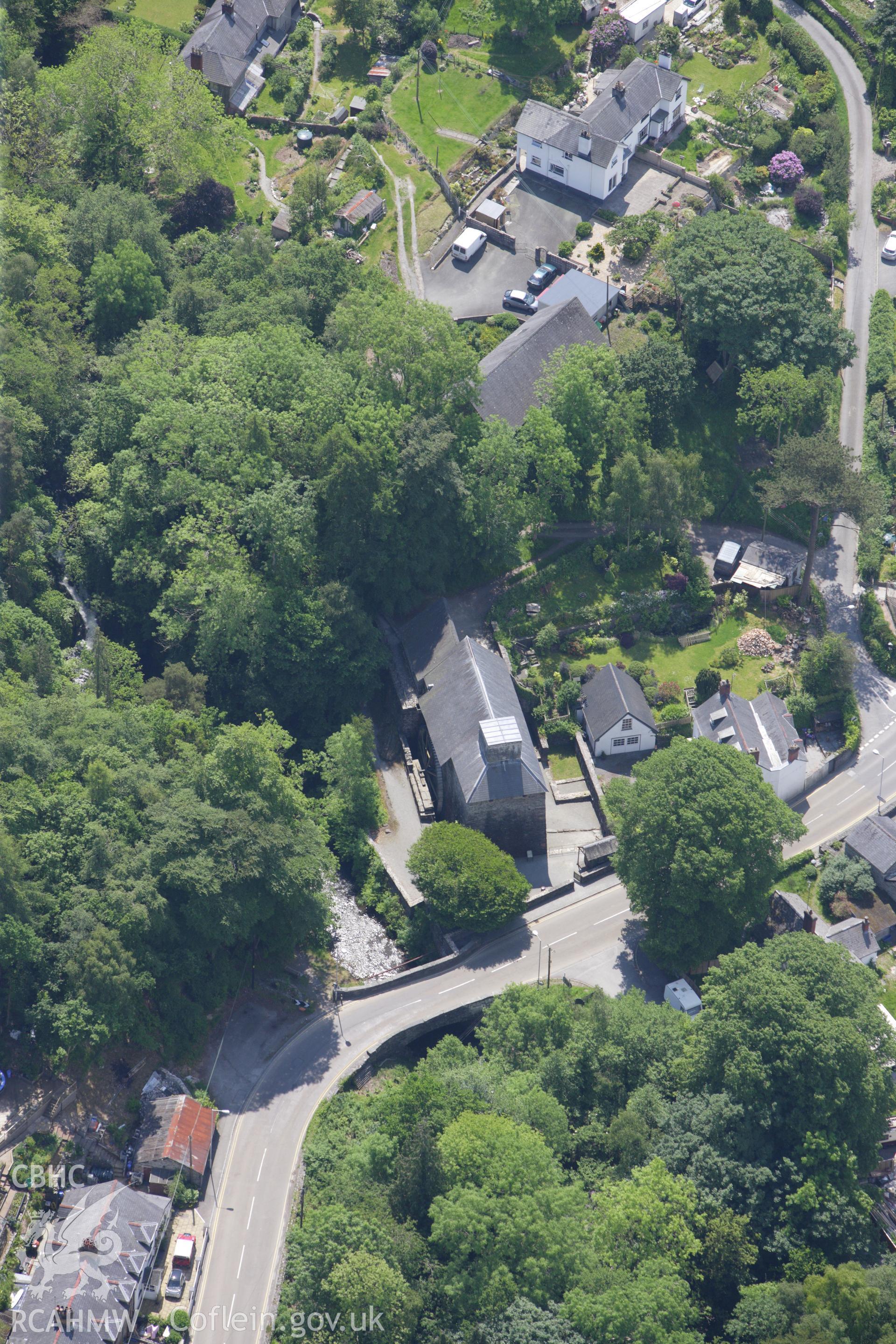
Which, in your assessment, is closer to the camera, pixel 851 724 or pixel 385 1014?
pixel 385 1014

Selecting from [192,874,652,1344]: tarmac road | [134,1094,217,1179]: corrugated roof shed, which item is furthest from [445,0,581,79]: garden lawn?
[134,1094,217,1179]: corrugated roof shed

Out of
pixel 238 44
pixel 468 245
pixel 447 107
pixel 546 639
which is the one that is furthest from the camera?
pixel 238 44

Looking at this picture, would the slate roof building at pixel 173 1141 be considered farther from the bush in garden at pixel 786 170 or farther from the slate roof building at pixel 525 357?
the bush in garden at pixel 786 170

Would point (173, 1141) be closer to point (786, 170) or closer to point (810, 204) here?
point (810, 204)

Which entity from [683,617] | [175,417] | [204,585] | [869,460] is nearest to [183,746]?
[204,585]

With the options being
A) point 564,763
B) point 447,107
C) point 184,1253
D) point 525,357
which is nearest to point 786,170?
point 447,107

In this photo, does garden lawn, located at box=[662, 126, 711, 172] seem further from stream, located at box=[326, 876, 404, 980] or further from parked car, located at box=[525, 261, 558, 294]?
stream, located at box=[326, 876, 404, 980]

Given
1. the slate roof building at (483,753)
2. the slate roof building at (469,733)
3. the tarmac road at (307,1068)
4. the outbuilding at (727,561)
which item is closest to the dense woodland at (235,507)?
the slate roof building at (469,733)

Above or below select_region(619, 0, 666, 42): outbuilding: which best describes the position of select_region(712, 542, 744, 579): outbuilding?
below
